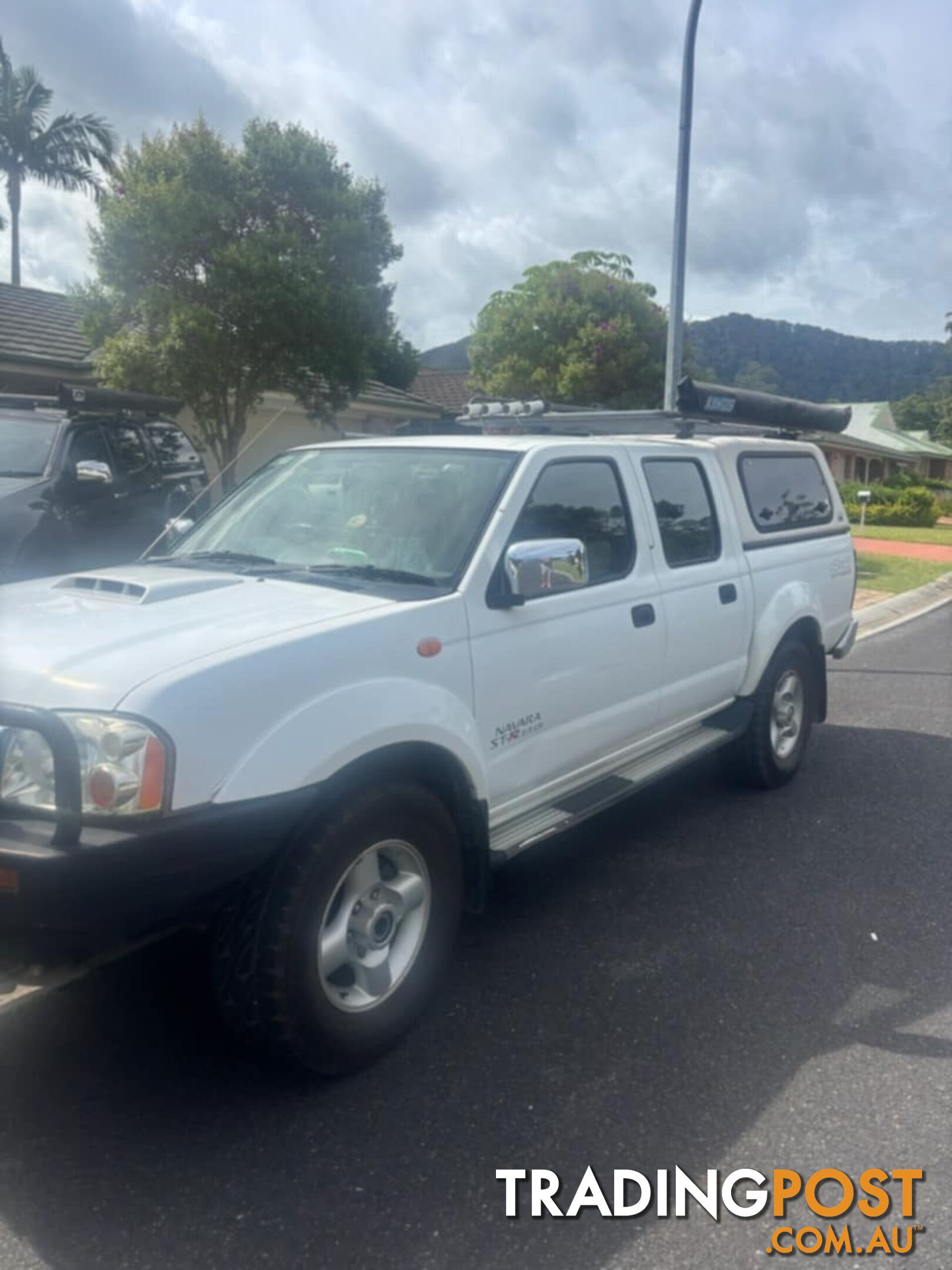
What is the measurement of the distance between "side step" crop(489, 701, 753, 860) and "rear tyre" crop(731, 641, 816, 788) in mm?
185

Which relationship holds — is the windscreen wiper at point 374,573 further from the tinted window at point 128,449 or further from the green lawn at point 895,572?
the green lawn at point 895,572

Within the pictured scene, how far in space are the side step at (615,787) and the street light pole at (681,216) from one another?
6171 mm

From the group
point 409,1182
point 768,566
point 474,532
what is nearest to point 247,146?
point 768,566

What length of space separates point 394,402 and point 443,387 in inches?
611

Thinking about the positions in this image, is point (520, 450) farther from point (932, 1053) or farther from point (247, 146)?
point (247, 146)

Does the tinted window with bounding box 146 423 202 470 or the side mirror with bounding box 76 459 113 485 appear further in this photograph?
the tinted window with bounding box 146 423 202 470

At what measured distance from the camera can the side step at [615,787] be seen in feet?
12.9

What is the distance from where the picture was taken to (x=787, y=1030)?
3531 mm

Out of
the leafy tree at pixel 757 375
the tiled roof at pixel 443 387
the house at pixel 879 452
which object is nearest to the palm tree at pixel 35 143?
the tiled roof at pixel 443 387

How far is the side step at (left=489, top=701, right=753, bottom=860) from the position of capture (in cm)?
394

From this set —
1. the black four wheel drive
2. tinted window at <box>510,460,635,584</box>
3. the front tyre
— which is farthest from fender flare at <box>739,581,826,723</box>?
the black four wheel drive

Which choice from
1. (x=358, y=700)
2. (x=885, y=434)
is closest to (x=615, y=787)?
(x=358, y=700)

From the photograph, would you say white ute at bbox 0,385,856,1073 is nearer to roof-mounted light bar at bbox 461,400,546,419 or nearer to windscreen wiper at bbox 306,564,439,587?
windscreen wiper at bbox 306,564,439,587

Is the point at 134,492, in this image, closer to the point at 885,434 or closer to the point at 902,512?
the point at 902,512
